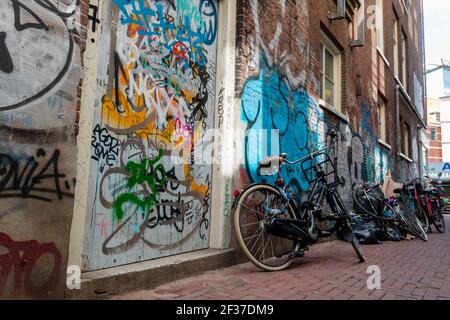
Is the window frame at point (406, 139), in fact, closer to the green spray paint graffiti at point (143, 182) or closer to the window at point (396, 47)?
the window at point (396, 47)

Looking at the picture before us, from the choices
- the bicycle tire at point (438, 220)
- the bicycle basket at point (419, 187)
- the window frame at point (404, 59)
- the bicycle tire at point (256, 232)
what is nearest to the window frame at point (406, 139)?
the window frame at point (404, 59)

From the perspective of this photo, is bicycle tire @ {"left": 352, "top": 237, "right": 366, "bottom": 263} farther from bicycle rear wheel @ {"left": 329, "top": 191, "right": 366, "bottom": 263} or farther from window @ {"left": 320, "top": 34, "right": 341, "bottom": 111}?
window @ {"left": 320, "top": 34, "right": 341, "bottom": 111}

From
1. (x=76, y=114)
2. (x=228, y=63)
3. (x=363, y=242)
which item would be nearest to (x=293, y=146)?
(x=228, y=63)

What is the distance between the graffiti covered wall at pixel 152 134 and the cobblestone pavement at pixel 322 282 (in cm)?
51

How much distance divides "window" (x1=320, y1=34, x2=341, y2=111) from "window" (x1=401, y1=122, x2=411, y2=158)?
8.88 m

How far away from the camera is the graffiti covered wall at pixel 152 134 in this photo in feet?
10.1

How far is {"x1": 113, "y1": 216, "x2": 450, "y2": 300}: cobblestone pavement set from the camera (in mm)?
3049

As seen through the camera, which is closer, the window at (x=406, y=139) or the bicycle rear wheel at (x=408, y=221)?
the bicycle rear wheel at (x=408, y=221)

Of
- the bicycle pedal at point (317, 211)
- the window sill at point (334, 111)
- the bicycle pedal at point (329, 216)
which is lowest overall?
the bicycle pedal at point (329, 216)

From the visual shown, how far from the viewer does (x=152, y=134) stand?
139 inches

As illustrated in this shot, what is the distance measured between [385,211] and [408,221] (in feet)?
1.91

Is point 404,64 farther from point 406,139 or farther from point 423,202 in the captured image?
point 423,202

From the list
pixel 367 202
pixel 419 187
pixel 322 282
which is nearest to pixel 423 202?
pixel 419 187

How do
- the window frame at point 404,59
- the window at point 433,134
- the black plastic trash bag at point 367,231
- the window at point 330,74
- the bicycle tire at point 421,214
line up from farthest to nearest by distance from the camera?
the window at point 433,134 < the window frame at point 404,59 < the bicycle tire at point 421,214 < the window at point 330,74 < the black plastic trash bag at point 367,231
